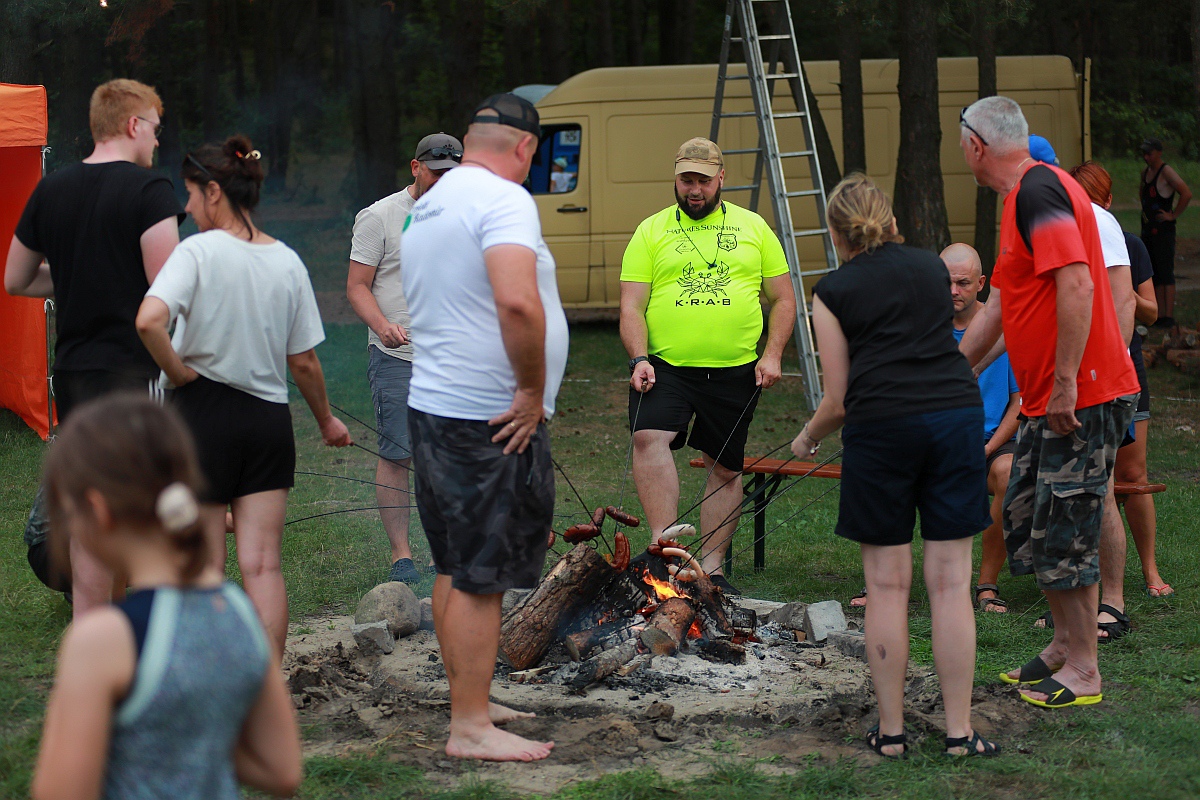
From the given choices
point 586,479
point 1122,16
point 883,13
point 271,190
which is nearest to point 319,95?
point 271,190

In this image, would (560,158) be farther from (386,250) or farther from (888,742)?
(888,742)

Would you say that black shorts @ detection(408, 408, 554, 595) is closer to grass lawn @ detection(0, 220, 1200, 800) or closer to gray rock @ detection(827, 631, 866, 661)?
grass lawn @ detection(0, 220, 1200, 800)

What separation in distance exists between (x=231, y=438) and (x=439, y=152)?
2157mm

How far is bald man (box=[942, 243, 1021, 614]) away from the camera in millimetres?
4930

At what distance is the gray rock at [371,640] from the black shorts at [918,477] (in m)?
1.89

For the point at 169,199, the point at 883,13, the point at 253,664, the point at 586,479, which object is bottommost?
the point at 586,479

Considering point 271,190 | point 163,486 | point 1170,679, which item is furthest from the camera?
point 271,190

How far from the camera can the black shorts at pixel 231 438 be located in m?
3.35

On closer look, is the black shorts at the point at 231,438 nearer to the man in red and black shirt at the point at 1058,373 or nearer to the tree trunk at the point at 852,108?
the man in red and black shirt at the point at 1058,373

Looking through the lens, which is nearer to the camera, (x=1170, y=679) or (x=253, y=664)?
(x=253, y=664)

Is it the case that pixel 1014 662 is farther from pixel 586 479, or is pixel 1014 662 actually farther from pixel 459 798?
pixel 586 479

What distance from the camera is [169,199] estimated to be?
3.65 meters

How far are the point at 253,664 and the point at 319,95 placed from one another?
31.0 metres

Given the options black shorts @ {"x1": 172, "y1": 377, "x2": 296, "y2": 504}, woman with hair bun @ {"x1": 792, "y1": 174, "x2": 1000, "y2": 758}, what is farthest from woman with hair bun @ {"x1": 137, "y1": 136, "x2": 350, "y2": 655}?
woman with hair bun @ {"x1": 792, "y1": 174, "x2": 1000, "y2": 758}
